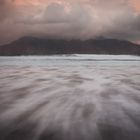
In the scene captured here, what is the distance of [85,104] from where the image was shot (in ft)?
11.0

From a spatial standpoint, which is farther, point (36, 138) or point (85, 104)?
point (85, 104)

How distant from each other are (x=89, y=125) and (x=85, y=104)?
974 mm

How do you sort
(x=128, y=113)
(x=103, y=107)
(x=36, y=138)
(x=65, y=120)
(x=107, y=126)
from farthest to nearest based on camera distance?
1. (x=103, y=107)
2. (x=128, y=113)
3. (x=65, y=120)
4. (x=107, y=126)
5. (x=36, y=138)

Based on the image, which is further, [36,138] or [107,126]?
[107,126]

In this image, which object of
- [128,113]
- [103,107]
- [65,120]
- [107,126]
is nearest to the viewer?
[107,126]

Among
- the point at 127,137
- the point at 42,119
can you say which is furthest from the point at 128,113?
the point at 42,119

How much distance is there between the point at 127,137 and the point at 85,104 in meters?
1.30

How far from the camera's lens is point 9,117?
2.68m

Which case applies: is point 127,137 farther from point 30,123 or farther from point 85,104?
point 85,104

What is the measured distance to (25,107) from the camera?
3193 mm

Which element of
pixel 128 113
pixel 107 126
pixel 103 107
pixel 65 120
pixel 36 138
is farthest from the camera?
pixel 103 107

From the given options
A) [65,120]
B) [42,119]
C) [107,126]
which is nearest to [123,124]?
[107,126]

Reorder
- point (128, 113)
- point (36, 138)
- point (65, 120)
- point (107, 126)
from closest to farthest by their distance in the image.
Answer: point (36, 138) < point (107, 126) < point (65, 120) < point (128, 113)

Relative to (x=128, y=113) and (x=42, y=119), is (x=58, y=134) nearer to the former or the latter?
(x=42, y=119)
